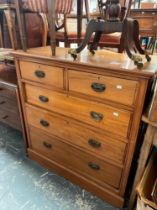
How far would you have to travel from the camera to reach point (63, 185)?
1.30 metres

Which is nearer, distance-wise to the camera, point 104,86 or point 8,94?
point 104,86

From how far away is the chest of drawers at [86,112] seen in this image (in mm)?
821

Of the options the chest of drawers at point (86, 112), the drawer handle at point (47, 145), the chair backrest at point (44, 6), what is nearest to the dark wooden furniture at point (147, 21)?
the chair backrest at point (44, 6)

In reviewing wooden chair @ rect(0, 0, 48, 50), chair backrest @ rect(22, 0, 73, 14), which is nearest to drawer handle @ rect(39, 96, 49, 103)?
chair backrest @ rect(22, 0, 73, 14)

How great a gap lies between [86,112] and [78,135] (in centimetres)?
20

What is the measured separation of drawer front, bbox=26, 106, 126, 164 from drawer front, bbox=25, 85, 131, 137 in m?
0.06

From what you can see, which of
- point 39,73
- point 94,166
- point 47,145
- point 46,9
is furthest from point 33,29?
point 94,166

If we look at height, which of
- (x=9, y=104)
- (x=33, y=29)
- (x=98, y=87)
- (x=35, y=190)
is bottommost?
(x=35, y=190)

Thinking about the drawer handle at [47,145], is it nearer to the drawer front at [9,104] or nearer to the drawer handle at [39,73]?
the drawer front at [9,104]

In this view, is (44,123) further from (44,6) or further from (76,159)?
(44,6)

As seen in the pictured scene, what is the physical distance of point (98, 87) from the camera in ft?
2.84

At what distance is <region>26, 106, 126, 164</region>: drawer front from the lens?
984 millimetres

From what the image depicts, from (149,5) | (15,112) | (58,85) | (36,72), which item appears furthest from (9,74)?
(149,5)

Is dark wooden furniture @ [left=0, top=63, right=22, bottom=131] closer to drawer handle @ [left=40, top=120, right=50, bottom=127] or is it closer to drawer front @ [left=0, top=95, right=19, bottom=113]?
drawer front @ [left=0, top=95, right=19, bottom=113]
